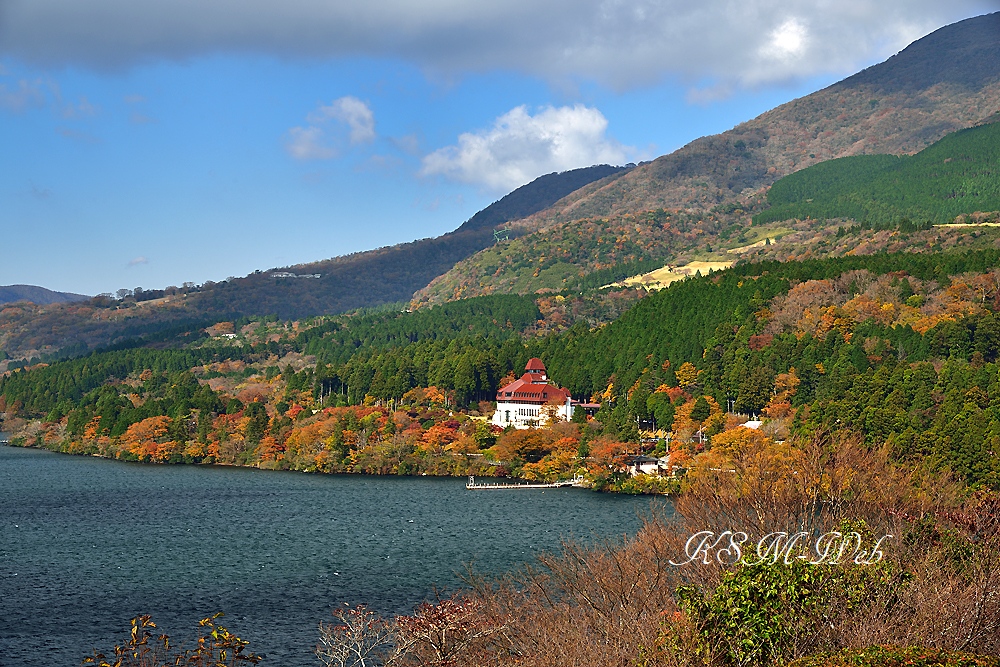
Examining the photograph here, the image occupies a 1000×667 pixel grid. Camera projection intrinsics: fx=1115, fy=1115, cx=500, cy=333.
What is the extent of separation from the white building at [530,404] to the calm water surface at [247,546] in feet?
60.4

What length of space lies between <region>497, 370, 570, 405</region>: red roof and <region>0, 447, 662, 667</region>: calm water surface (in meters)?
20.8

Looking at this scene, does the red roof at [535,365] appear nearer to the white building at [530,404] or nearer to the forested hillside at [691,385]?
the forested hillside at [691,385]

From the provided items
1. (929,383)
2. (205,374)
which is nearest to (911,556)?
(929,383)

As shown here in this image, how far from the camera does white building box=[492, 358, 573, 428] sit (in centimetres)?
11381

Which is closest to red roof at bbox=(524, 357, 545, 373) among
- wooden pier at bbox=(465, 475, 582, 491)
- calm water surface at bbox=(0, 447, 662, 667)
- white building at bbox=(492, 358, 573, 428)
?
white building at bbox=(492, 358, 573, 428)

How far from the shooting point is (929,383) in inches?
3300

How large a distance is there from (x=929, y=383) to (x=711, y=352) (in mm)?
30704

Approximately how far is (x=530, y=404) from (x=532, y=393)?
1.30 metres

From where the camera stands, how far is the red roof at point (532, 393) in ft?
380

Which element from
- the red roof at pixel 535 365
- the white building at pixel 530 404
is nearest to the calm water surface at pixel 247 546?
the white building at pixel 530 404

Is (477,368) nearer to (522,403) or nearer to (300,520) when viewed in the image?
(522,403)

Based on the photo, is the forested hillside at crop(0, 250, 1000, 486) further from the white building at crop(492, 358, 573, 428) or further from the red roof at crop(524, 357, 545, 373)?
the white building at crop(492, 358, 573, 428)

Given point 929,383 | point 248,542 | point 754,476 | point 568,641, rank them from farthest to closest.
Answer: point 929,383
point 248,542
point 754,476
point 568,641

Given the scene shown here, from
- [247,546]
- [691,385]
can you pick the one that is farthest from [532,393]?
[247,546]
